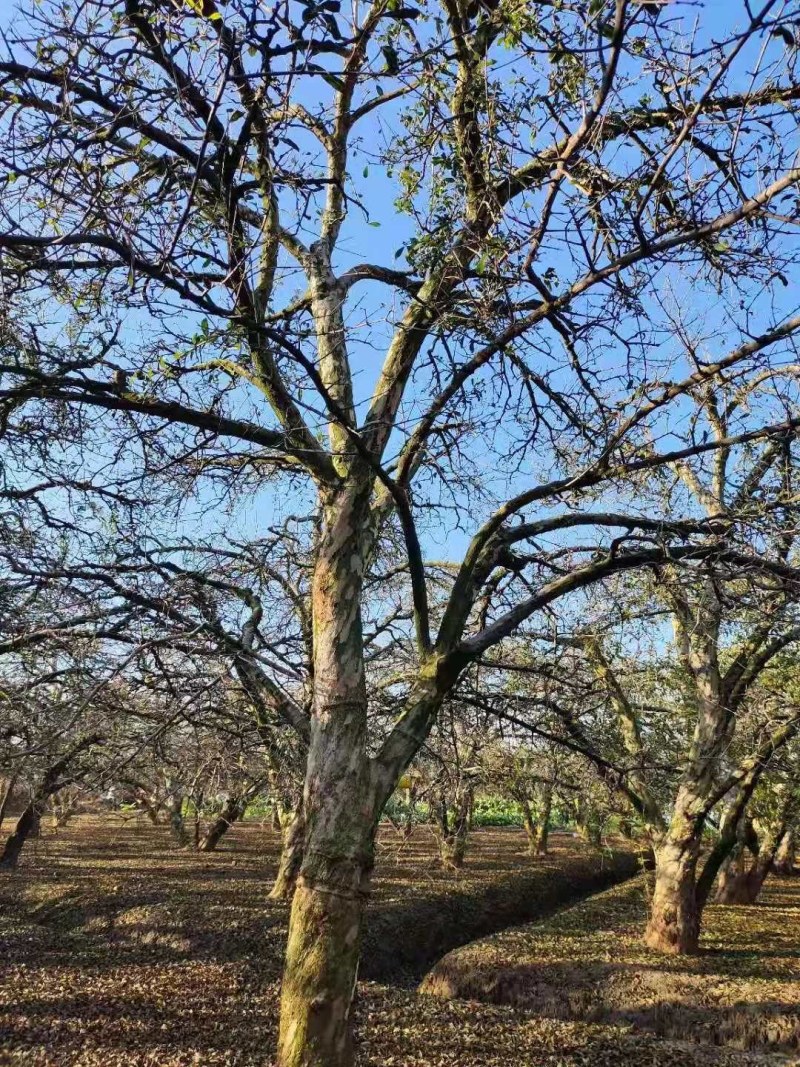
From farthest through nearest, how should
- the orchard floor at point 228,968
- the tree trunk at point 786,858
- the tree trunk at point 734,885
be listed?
1. the tree trunk at point 786,858
2. the tree trunk at point 734,885
3. the orchard floor at point 228,968

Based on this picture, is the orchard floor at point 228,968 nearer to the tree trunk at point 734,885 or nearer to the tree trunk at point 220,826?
the tree trunk at point 734,885

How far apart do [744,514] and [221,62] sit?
3455mm

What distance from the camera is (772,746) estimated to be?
846 cm

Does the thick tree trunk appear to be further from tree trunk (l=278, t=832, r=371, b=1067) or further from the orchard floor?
tree trunk (l=278, t=832, r=371, b=1067)

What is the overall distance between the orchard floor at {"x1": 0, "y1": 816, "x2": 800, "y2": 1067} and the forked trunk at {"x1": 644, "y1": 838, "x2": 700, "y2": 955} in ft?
2.83

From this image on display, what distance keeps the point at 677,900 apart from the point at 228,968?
5.37 meters

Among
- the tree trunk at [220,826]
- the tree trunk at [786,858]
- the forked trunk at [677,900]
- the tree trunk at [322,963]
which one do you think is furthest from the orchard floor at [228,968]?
the tree trunk at [786,858]

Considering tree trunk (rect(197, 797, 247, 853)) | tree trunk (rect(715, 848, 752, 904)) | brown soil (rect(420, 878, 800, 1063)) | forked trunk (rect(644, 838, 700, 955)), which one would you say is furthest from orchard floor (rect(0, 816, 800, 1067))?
tree trunk (rect(197, 797, 247, 853))

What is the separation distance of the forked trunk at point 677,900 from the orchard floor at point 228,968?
86 cm

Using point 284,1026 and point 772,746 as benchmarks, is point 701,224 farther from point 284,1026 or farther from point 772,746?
point 772,746

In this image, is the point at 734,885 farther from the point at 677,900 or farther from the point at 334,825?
the point at 334,825

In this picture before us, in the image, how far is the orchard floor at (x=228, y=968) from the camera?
595 centimetres

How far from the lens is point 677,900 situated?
30.6 ft

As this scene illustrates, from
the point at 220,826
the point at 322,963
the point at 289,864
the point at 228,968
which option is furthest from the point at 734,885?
the point at 322,963
